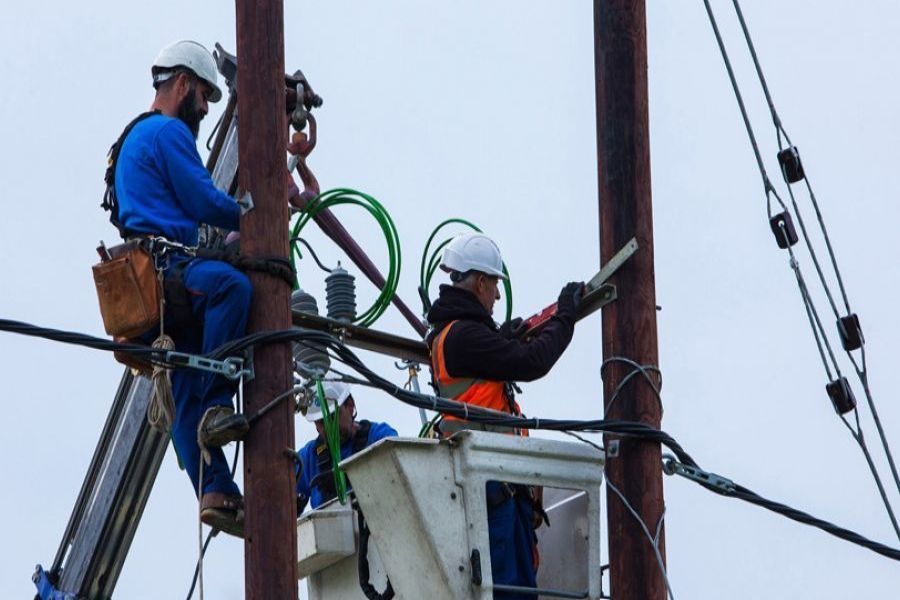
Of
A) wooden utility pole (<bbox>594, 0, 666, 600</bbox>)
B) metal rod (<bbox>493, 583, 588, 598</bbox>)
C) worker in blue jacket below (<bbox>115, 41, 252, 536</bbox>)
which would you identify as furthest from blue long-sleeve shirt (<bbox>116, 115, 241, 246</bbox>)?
metal rod (<bbox>493, 583, 588, 598</bbox>)

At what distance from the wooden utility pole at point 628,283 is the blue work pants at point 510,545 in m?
0.38

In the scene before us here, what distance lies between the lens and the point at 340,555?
9.34 meters

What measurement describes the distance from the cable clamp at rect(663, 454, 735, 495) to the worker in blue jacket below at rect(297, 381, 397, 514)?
8.27 ft

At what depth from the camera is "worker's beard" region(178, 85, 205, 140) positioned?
9.45m

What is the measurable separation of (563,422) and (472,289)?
991 millimetres

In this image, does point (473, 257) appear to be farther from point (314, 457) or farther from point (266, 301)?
point (314, 457)

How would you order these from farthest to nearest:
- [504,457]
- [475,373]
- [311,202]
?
[311,202] < [475,373] < [504,457]

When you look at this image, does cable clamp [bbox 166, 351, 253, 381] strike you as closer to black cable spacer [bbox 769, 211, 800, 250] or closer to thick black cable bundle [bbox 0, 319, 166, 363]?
thick black cable bundle [bbox 0, 319, 166, 363]

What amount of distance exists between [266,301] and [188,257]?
1.38 ft

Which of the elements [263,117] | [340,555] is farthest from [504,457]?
[263,117]

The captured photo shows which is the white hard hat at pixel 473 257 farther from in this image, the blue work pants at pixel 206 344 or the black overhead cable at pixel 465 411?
the blue work pants at pixel 206 344

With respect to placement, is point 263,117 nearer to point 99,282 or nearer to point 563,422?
point 99,282

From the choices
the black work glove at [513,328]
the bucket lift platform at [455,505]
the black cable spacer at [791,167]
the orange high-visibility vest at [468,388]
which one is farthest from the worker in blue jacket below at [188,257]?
the black cable spacer at [791,167]

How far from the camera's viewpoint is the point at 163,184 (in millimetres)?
9070
